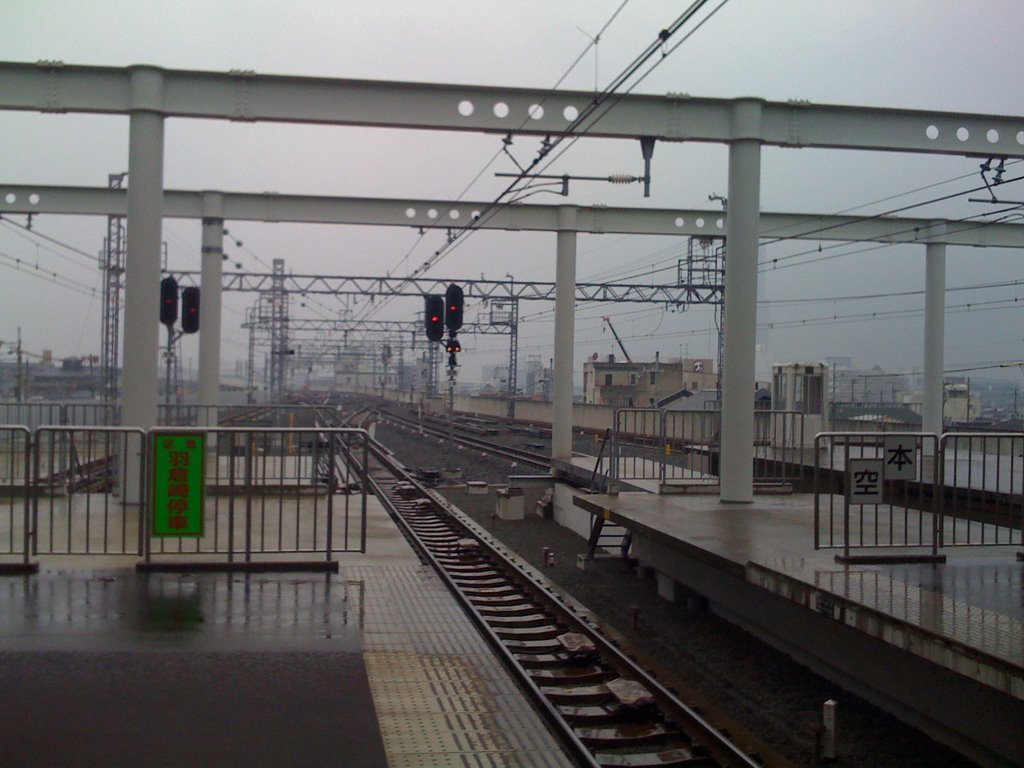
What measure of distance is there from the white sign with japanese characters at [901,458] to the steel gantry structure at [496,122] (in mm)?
4236

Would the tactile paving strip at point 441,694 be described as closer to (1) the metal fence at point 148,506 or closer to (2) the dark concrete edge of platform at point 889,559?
(1) the metal fence at point 148,506

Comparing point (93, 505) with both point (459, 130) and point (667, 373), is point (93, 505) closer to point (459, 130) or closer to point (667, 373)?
Answer: point (459, 130)

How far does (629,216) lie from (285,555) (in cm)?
1283

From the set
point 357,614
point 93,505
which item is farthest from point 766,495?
point 93,505

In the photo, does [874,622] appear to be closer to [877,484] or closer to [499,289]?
[877,484]

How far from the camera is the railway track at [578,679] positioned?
600cm

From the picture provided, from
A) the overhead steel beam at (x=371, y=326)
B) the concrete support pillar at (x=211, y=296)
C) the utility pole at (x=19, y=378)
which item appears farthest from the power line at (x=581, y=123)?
the overhead steel beam at (x=371, y=326)

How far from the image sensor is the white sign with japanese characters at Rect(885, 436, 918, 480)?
812cm

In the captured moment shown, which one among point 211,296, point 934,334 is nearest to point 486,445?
point 211,296

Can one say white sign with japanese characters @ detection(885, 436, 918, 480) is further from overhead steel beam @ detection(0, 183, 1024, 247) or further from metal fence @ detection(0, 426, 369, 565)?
overhead steel beam @ detection(0, 183, 1024, 247)

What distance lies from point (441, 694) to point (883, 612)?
2877mm

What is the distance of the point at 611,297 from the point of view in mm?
33375

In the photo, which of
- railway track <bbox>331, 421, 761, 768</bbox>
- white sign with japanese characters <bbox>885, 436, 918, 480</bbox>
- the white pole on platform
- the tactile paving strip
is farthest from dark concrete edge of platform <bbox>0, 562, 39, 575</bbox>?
white sign with japanese characters <bbox>885, 436, 918, 480</bbox>

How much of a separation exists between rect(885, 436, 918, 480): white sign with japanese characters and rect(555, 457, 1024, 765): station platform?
0.78 m
